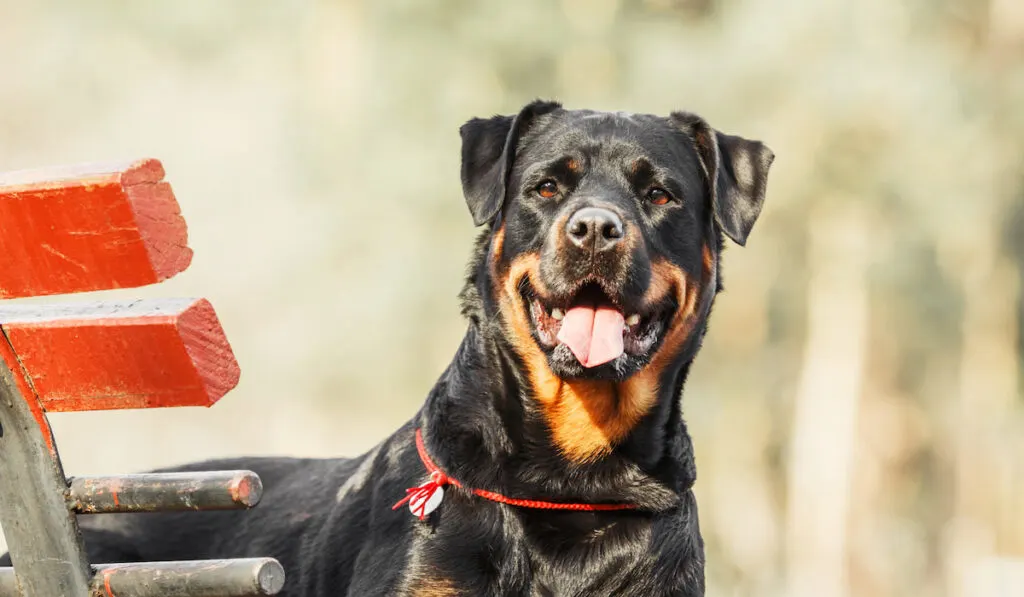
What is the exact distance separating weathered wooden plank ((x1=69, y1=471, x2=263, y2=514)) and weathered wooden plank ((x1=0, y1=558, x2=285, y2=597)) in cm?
11

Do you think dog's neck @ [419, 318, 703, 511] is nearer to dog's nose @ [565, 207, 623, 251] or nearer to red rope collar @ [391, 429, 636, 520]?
red rope collar @ [391, 429, 636, 520]

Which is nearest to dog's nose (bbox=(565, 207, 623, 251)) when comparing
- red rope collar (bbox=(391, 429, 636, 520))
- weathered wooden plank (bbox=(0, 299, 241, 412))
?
red rope collar (bbox=(391, 429, 636, 520))

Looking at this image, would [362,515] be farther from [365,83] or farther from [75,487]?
[365,83]

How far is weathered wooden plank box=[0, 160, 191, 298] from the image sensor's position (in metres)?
2.75

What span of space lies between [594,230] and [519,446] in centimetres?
67

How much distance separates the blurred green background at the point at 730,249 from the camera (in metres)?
26.4

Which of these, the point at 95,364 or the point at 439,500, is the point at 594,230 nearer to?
the point at 439,500

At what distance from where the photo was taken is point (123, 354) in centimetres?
294

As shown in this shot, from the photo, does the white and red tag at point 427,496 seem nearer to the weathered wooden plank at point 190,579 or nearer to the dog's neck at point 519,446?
the dog's neck at point 519,446

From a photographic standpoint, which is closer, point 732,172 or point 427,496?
point 427,496

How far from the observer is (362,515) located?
186 inches

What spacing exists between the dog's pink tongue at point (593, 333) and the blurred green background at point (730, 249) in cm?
1965

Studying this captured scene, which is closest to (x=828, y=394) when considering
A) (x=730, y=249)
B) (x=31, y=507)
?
(x=730, y=249)

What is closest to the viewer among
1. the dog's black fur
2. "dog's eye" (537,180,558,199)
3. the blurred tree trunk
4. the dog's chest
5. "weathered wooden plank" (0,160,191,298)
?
"weathered wooden plank" (0,160,191,298)
